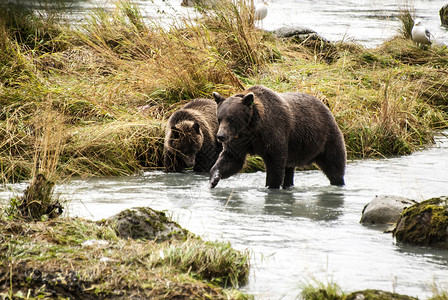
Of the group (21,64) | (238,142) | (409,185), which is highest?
(21,64)

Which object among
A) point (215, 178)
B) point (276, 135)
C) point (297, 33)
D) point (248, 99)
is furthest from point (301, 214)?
point (297, 33)

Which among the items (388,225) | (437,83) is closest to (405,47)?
(437,83)

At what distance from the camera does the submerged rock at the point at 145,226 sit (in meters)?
5.07

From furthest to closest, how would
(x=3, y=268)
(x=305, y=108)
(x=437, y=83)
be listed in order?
1. (x=437, y=83)
2. (x=305, y=108)
3. (x=3, y=268)

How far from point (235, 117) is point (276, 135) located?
0.60 meters

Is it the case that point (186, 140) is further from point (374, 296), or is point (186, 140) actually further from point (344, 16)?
point (344, 16)

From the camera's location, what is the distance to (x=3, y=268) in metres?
3.98

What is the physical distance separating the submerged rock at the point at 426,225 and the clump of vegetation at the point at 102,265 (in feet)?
5.37

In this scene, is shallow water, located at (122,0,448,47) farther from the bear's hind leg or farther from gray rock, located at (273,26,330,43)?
the bear's hind leg

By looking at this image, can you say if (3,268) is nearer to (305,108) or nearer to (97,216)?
(97,216)

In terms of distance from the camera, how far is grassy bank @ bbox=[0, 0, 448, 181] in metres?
9.27

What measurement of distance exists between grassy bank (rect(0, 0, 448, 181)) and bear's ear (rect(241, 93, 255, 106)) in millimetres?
2290

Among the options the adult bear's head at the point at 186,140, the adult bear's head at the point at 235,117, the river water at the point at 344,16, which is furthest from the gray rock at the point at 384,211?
the river water at the point at 344,16

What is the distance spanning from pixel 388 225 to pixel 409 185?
2.42 metres
